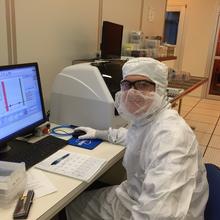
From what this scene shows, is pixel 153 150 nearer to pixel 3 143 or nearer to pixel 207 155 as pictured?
pixel 3 143

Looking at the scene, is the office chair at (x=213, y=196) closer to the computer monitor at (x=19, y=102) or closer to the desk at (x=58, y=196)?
the desk at (x=58, y=196)

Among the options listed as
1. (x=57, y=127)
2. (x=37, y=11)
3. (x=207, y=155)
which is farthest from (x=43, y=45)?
(x=207, y=155)

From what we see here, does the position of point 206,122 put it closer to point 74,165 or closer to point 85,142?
point 85,142

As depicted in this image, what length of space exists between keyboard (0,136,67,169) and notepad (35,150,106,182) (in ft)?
0.13

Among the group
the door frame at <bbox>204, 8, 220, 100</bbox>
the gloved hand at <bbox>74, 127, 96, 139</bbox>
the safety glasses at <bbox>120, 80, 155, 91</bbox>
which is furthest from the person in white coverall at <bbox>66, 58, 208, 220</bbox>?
the door frame at <bbox>204, 8, 220, 100</bbox>

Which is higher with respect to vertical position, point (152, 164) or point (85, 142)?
point (152, 164)

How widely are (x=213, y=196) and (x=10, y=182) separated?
2.58ft

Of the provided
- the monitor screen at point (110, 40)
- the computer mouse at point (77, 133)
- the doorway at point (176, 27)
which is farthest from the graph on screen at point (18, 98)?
the doorway at point (176, 27)

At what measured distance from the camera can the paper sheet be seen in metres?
1.05

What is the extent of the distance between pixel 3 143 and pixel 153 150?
2.34 feet

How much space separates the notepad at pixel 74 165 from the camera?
1.19 metres

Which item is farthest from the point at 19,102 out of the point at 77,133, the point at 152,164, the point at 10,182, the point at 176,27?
the point at 176,27

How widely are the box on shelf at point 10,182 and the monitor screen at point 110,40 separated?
164 cm

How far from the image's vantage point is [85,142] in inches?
60.7
